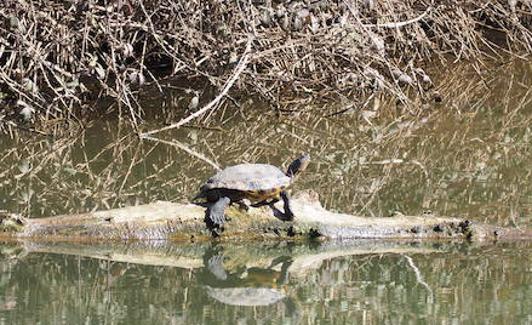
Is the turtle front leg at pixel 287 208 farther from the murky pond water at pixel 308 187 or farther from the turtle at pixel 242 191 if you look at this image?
the murky pond water at pixel 308 187

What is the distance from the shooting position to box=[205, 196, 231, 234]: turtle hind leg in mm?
4539

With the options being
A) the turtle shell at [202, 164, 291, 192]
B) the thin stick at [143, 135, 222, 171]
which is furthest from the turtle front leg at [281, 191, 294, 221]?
the thin stick at [143, 135, 222, 171]

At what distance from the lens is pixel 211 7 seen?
736cm

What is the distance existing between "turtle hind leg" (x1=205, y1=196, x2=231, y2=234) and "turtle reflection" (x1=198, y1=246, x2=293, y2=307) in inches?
4.2

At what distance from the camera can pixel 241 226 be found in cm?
462

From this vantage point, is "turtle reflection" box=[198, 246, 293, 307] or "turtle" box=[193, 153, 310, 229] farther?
"turtle" box=[193, 153, 310, 229]

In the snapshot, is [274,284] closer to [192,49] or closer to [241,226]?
[241,226]

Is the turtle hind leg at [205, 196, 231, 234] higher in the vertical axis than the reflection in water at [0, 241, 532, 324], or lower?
higher

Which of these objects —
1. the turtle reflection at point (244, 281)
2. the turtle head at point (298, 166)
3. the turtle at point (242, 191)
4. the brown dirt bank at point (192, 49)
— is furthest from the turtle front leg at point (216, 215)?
the brown dirt bank at point (192, 49)

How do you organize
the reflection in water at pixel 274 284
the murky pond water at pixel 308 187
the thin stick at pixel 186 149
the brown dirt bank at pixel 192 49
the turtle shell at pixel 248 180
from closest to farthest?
the reflection in water at pixel 274 284, the murky pond water at pixel 308 187, the turtle shell at pixel 248 180, the thin stick at pixel 186 149, the brown dirt bank at pixel 192 49

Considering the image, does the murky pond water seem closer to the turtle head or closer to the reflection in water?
the reflection in water

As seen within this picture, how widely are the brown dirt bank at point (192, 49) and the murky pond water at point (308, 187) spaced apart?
0.26m

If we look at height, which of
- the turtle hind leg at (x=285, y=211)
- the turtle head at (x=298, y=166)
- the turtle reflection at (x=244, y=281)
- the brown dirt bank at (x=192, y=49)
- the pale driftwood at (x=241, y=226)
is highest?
the brown dirt bank at (x=192, y=49)

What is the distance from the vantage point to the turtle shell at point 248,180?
15.3 feet
